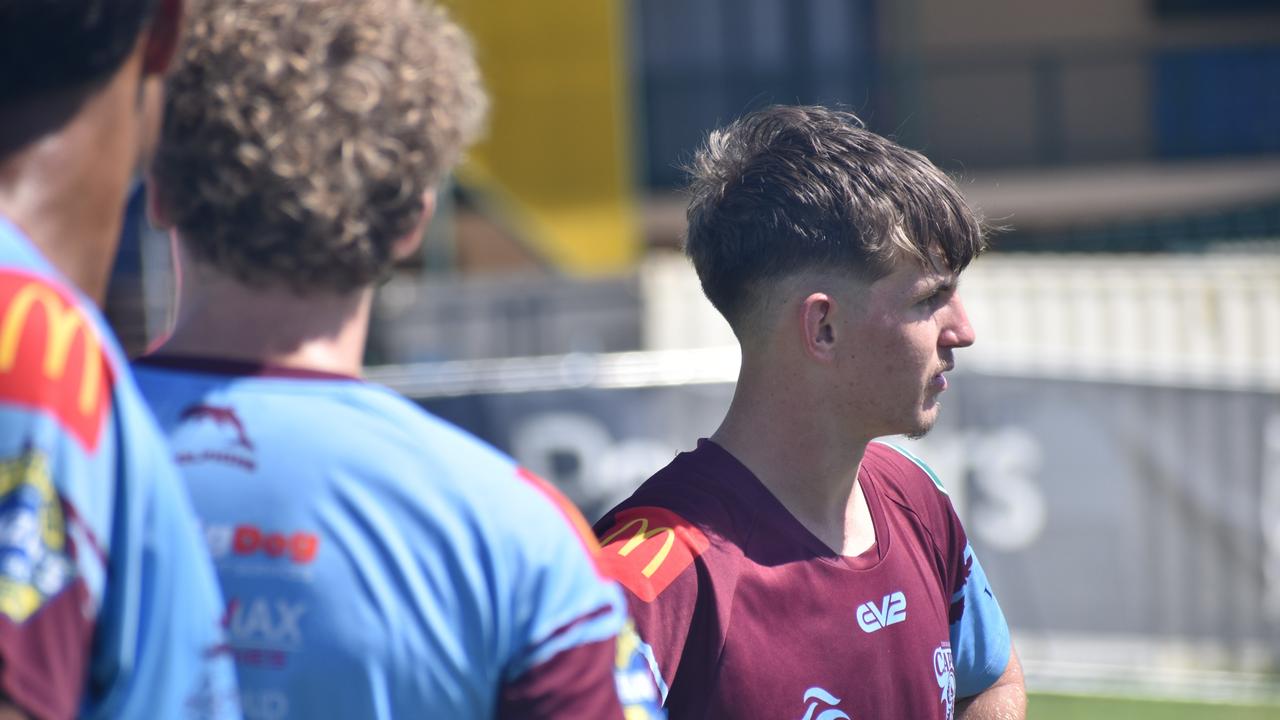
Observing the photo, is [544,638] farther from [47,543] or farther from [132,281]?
[132,281]

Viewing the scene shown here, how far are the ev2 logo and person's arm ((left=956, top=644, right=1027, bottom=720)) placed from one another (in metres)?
0.42

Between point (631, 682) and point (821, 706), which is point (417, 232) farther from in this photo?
point (821, 706)

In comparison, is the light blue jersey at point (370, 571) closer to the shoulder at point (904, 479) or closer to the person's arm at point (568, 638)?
the person's arm at point (568, 638)

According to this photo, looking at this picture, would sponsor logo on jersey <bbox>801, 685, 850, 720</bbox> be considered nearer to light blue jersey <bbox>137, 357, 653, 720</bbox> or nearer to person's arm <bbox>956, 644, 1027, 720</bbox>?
person's arm <bbox>956, 644, 1027, 720</bbox>

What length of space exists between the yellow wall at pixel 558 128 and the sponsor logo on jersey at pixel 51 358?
47.5 feet

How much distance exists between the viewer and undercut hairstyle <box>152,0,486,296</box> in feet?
4.88

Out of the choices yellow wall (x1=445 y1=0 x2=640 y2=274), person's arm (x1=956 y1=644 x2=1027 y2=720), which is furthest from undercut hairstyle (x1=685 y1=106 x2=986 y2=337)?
yellow wall (x1=445 y1=0 x2=640 y2=274)

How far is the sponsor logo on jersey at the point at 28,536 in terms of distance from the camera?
3.85ft

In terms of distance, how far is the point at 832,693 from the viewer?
2.24 m

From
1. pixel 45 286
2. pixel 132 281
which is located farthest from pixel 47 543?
pixel 132 281

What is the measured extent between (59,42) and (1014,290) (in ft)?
34.3

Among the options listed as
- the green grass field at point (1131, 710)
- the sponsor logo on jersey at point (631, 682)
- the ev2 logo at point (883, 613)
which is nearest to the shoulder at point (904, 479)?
the ev2 logo at point (883, 613)

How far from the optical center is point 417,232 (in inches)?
64.4

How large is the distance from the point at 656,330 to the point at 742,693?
942 centimetres
